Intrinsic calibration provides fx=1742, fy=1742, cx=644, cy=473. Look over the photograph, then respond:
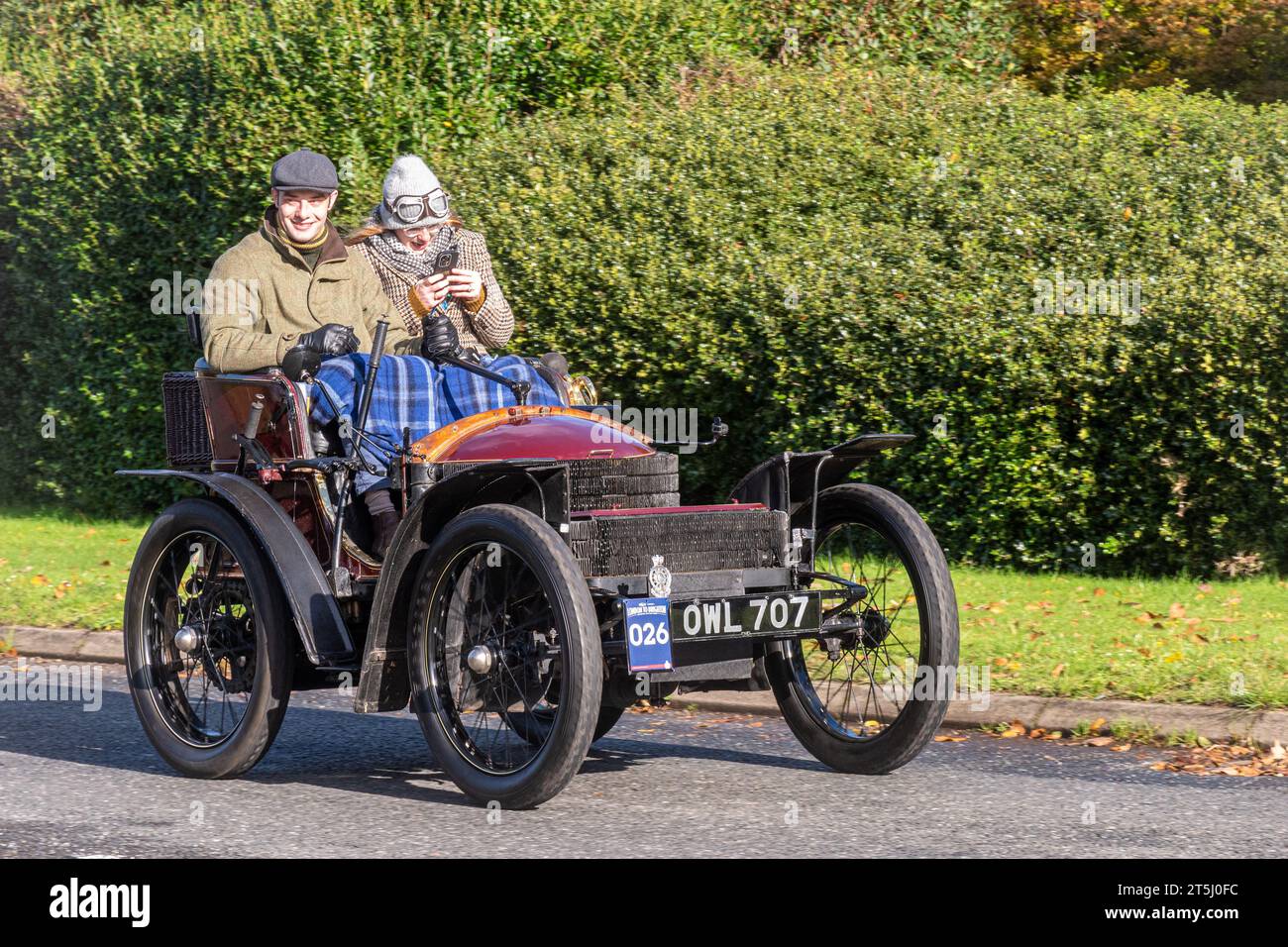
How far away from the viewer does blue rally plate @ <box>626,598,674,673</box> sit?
214 inches

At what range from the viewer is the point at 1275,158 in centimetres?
1308

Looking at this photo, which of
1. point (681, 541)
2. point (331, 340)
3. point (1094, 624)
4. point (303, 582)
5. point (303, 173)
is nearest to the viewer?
point (681, 541)

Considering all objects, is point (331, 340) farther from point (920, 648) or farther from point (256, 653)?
point (920, 648)

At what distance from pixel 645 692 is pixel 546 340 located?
601 centimetres

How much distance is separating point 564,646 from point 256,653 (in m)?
1.57

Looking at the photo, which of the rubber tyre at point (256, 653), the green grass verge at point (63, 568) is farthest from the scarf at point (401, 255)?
the green grass verge at point (63, 568)

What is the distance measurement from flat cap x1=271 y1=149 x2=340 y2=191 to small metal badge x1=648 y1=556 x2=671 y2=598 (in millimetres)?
2332

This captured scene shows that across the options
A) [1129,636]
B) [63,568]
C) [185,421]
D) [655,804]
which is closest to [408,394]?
[185,421]

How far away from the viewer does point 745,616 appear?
18.7 ft

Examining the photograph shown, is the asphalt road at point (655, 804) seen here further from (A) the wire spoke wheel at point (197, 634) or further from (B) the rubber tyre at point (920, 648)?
(A) the wire spoke wheel at point (197, 634)

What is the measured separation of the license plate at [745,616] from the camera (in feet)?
18.4

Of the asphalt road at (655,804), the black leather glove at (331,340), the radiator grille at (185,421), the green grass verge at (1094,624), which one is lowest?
the asphalt road at (655,804)

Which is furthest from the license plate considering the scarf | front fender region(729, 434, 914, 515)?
the scarf

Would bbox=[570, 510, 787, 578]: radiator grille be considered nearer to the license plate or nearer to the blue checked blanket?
the license plate
